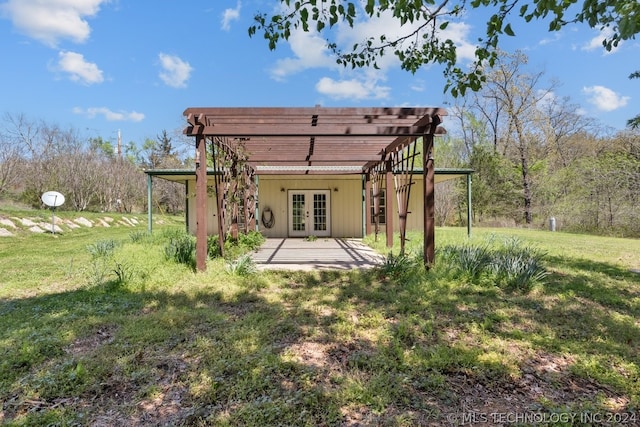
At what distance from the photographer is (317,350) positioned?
3.01 m

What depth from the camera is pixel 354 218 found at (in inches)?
531

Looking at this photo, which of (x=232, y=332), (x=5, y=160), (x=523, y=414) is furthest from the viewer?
(x=5, y=160)

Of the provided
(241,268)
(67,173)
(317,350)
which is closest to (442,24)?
(317,350)

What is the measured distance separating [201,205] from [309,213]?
799 centimetres

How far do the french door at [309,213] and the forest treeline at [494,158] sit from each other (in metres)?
9.50

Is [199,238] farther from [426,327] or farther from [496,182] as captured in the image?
[496,182]

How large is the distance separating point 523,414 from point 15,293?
6.01 meters

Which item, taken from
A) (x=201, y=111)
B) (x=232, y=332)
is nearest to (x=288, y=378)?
(x=232, y=332)

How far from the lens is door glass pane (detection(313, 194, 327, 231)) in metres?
13.4

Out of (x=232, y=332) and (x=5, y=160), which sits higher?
(x=5, y=160)

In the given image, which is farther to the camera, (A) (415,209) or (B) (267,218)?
(A) (415,209)

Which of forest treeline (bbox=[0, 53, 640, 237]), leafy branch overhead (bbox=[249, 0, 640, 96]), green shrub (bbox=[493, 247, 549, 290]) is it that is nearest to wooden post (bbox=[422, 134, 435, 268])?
green shrub (bbox=[493, 247, 549, 290])

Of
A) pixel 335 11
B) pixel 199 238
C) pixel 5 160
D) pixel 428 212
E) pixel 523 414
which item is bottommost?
pixel 523 414

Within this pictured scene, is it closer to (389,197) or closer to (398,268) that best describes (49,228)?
(389,197)
